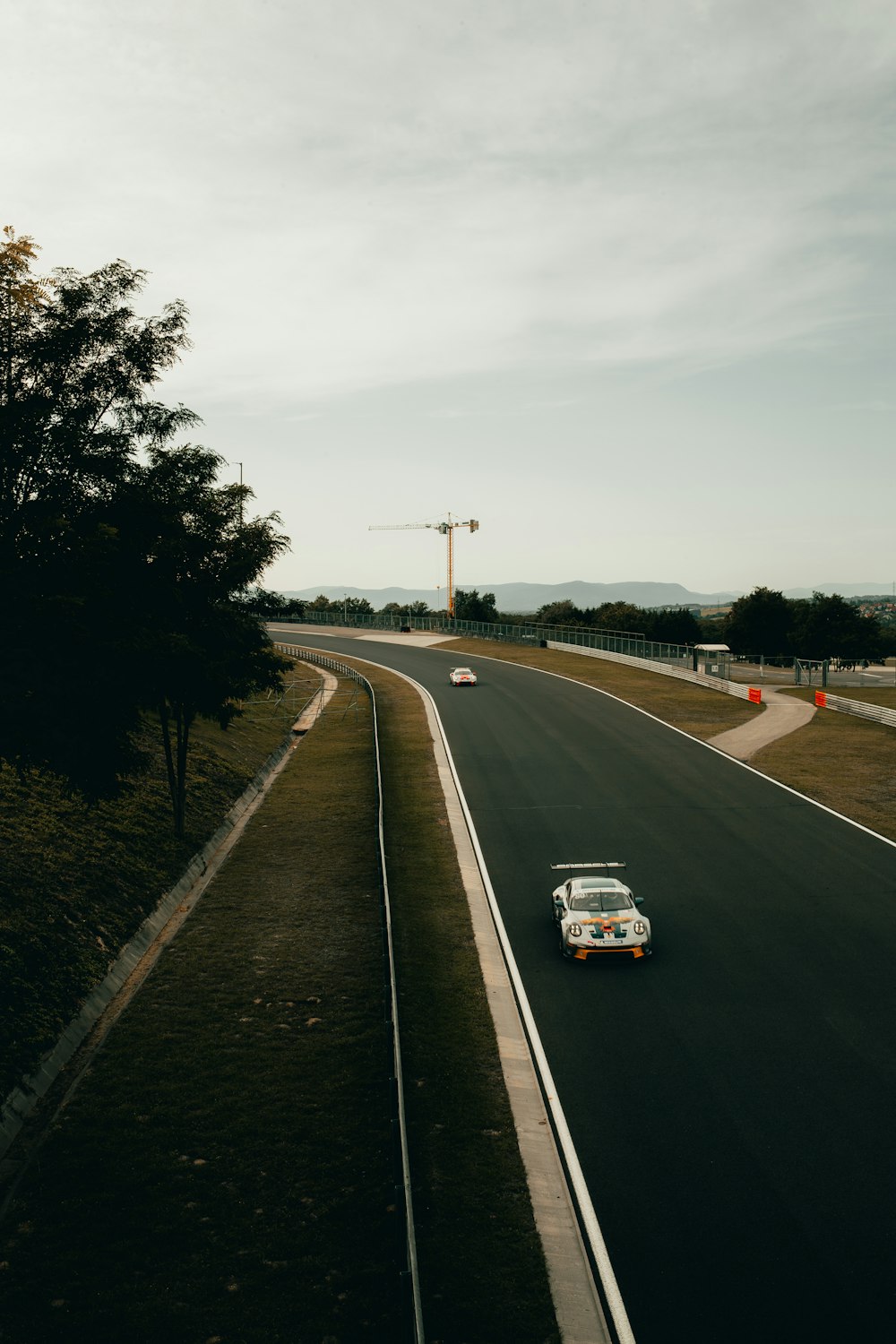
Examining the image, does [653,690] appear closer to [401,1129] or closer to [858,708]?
[858,708]

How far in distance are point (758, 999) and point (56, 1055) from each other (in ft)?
40.2

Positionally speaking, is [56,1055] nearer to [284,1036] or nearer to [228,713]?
[284,1036]

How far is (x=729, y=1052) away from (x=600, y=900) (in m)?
4.87

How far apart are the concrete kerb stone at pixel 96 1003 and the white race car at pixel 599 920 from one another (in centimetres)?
896

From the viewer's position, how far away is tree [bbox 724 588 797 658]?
131m

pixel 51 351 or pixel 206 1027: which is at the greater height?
pixel 51 351

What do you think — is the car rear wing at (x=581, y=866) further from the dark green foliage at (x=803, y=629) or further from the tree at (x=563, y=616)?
the tree at (x=563, y=616)

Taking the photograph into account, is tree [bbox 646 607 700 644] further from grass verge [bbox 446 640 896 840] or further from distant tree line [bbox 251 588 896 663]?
grass verge [bbox 446 640 896 840]

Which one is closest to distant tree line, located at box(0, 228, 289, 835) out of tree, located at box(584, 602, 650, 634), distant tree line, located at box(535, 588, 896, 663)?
distant tree line, located at box(535, 588, 896, 663)

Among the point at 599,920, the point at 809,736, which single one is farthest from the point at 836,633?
the point at 599,920

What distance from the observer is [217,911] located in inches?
819

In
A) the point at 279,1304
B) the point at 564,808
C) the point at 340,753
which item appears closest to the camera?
the point at 279,1304

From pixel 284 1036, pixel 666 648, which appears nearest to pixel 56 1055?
pixel 284 1036

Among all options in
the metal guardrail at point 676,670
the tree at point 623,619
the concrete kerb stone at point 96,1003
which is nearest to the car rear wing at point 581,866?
the concrete kerb stone at point 96,1003
